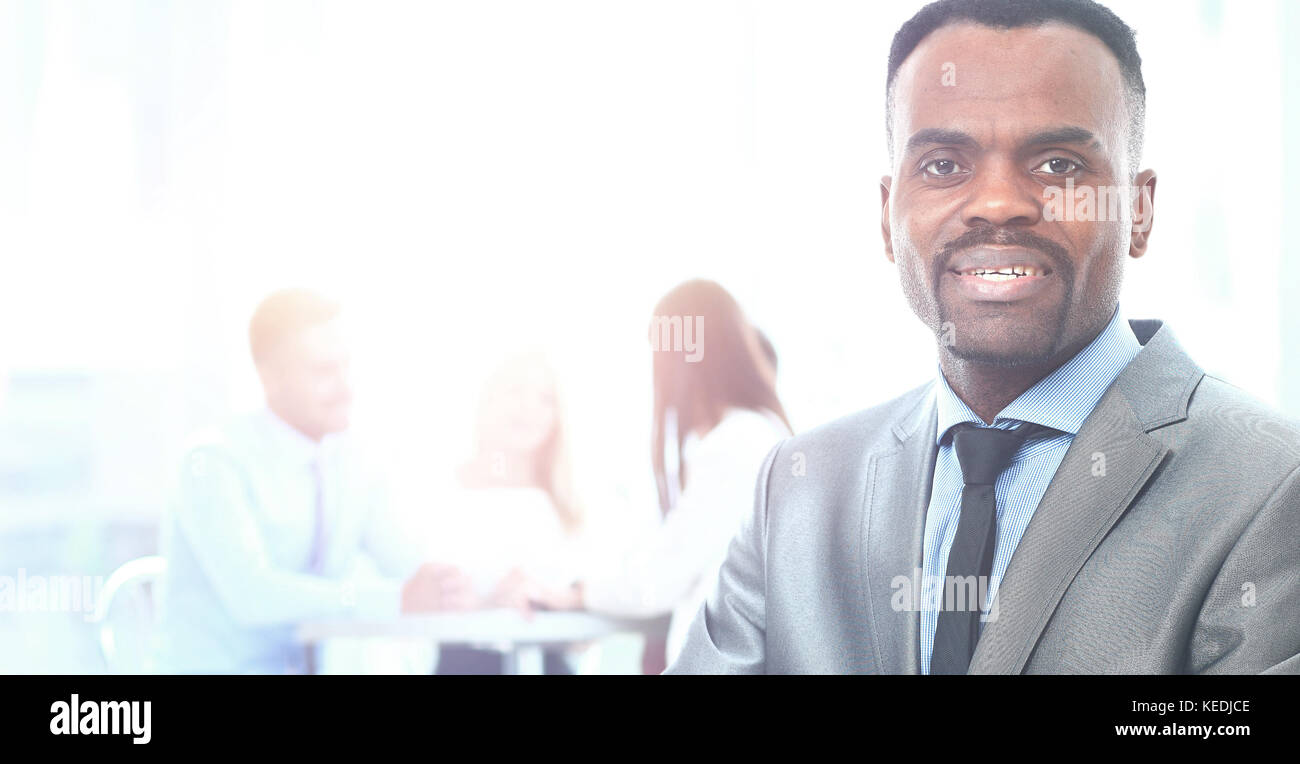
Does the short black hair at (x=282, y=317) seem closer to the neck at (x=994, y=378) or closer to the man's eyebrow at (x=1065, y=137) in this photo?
the neck at (x=994, y=378)

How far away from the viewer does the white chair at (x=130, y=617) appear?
220 centimetres

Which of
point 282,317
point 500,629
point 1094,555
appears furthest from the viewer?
point 282,317

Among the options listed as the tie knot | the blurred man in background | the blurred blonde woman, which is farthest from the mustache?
the blurred man in background

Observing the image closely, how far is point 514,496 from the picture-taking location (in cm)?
228

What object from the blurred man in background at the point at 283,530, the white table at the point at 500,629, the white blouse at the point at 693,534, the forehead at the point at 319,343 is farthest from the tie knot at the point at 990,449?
the forehead at the point at 319,343

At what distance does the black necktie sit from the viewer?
1336mm

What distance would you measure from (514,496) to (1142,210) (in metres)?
1.43

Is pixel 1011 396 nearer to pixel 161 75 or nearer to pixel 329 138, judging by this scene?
pixel 329 138

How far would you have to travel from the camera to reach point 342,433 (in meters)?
2.30

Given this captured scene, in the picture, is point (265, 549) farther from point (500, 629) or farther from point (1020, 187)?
point (1020, 187)

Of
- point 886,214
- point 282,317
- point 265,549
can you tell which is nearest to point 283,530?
point 265,549

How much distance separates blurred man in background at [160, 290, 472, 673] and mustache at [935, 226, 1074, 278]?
1.39m
